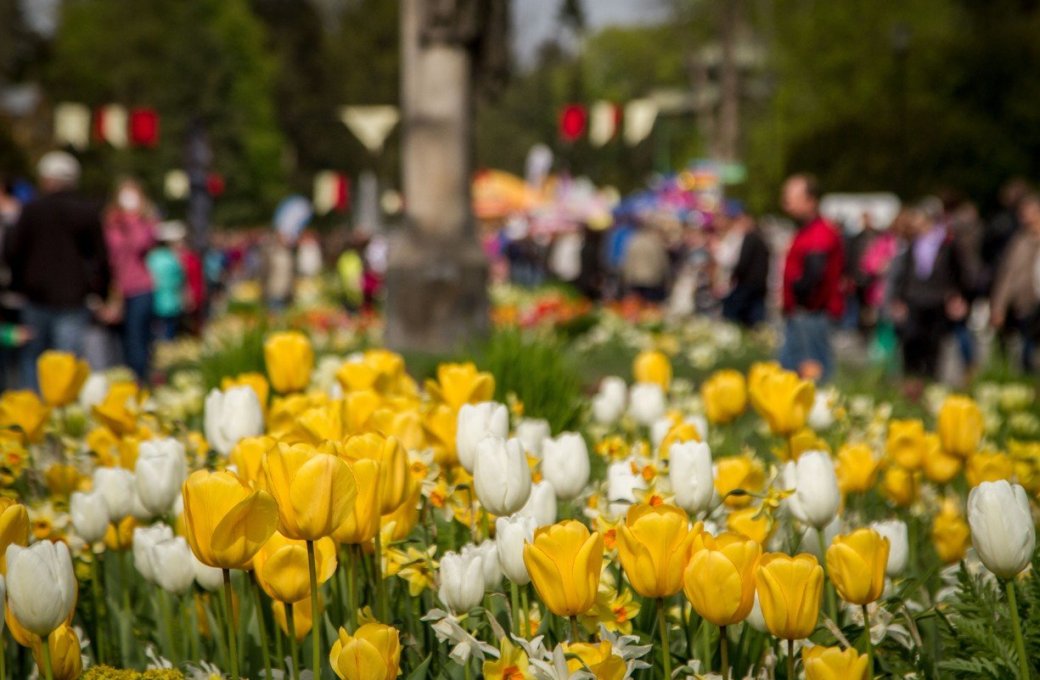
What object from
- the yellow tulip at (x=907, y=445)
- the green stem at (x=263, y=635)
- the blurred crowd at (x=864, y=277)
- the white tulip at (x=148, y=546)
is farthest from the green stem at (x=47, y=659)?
the blurred crowd at (x=864, y=277)

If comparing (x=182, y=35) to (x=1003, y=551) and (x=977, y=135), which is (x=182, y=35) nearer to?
(x=977, y=135)

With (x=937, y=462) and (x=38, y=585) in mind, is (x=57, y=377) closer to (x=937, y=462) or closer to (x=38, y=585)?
(x=38, y=585)

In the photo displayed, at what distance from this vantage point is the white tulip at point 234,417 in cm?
308

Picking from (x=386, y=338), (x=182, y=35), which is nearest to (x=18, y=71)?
(x=182, y=35)

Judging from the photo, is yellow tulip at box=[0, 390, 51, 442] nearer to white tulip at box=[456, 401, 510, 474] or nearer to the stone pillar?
white tulip at box=[456, 401, 510, 474]

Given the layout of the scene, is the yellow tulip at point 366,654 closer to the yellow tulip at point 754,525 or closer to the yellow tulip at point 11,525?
the yellow tulip at point 11,525

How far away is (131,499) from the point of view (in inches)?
114

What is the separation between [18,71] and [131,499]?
68.5m

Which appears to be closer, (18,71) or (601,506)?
(601,506)

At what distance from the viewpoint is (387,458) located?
91.1 inches

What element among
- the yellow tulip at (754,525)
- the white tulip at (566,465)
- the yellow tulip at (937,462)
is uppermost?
the white tulip at (566,465)

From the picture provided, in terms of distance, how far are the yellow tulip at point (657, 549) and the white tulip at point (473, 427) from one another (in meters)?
0.65

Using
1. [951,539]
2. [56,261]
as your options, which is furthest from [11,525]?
[56,261]

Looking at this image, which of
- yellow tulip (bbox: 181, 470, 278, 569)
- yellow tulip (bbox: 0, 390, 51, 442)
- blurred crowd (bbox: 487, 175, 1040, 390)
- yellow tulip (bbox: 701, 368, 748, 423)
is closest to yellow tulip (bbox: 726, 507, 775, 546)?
yellow tulip (bbox: 181, 470, 278, 569)
